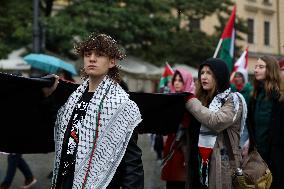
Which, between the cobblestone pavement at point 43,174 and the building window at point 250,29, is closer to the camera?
the cobblestone pavement at point 43,174

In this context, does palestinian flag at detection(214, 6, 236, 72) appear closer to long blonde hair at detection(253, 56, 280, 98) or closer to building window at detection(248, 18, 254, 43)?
long blonde hair at detection(253, 56, 280, 98)

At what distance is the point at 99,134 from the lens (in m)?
2.69

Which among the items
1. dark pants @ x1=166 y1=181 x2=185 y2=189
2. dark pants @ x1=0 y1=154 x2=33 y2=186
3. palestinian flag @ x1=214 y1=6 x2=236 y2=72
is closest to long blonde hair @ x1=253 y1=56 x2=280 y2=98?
dark pants @ x1=166 y1=181 x2=185 y2=189

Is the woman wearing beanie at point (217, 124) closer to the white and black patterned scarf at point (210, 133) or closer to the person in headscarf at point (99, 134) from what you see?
the white and black patterned scarf at point (210, 133)

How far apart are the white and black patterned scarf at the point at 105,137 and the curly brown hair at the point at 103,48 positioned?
168 mm

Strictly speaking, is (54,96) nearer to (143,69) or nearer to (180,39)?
(143,69)

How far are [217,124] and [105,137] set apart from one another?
1334 millimetres

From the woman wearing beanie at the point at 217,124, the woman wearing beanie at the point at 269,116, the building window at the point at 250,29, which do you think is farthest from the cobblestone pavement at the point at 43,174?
A: the building window at the point at 250,29

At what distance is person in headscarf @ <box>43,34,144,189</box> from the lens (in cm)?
268

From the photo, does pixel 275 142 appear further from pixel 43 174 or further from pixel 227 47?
pixel 227 47

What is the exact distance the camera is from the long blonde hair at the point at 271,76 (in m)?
4.89

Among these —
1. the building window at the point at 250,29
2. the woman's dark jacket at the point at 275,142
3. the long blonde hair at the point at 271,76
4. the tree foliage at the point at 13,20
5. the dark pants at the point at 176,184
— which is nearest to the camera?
the dark pants at the point at 176,184

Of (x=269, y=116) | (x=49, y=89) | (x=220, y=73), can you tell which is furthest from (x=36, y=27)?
(x=49, y=89)

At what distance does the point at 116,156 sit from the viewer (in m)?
2.70
